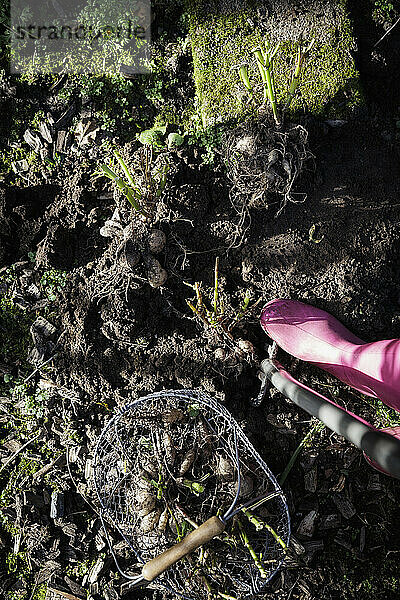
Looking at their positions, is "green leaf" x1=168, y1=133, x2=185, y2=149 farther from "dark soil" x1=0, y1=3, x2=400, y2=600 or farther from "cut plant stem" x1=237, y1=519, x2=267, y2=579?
"cut plant stem" x1=237, y1=519, x2=267, y2=579

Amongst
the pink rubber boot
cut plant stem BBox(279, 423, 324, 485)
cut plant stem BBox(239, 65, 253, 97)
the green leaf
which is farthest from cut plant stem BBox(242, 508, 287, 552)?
cut plant stem BBox(239, 65, 253, 97)

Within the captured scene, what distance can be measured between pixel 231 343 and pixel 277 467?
1.67 feet

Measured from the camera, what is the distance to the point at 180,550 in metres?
1.21

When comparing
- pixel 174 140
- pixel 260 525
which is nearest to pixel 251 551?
pixel 260 525

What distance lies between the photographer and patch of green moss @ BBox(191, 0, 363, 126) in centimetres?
182

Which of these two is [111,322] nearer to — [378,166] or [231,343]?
[231,343]

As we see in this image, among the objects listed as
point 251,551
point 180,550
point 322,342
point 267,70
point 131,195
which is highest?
point 267,70

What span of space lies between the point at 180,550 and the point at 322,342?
85cm

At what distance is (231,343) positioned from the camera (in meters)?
1.75

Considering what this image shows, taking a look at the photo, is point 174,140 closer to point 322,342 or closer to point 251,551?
point 322,342

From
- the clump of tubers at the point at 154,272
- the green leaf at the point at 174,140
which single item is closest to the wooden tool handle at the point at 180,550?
→ the clump of tubers at the point at 154,272

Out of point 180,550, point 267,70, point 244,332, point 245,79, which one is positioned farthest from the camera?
point 244,332

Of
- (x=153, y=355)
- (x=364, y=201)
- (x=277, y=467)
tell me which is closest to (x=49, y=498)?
(x=153, y=355)

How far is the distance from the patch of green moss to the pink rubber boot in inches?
31.8
